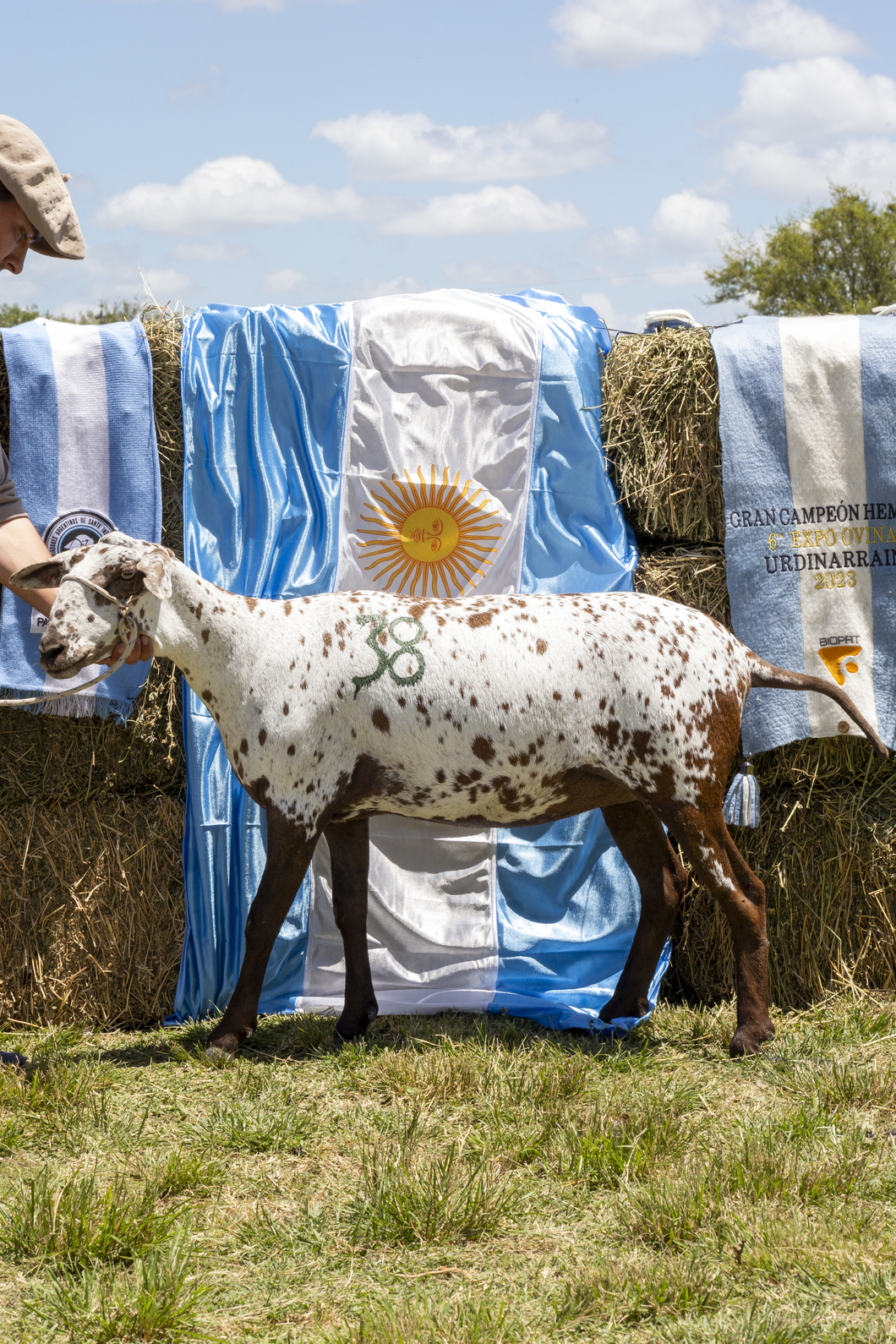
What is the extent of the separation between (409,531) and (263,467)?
2.31 feet

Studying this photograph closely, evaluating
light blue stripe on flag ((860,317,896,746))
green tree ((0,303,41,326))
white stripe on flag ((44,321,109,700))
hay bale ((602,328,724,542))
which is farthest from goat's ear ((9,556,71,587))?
green tree ((0,303,41,326))

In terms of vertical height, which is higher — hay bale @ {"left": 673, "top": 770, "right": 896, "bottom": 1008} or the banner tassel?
the banner tassel

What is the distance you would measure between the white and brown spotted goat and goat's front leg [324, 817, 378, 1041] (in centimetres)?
26

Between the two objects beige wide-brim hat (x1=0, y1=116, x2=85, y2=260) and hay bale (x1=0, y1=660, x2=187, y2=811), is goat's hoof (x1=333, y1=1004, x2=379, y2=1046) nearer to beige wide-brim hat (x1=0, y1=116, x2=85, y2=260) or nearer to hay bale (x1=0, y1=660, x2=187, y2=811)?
hay bale (x1=0, y1=660, x2=187, y2=811)

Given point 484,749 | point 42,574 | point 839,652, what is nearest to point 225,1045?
point 484,749

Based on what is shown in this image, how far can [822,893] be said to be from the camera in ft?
17.0

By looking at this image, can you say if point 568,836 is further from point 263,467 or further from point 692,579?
point 263,467

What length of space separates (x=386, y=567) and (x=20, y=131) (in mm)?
2235

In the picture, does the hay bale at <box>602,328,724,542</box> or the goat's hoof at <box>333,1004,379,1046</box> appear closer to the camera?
the goat's hoof at <box>333,1004,379,1046</box>

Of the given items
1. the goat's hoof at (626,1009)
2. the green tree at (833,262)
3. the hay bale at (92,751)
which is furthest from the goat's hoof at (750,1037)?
the green tree at (833,262)

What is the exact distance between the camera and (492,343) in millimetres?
5512

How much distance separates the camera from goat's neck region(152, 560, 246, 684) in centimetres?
452

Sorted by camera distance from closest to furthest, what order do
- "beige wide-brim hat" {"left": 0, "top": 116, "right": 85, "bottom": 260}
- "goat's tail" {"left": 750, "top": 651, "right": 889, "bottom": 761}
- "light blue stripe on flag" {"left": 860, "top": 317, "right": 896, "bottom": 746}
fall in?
"beige wide-brim hat" {"left": 0, "top": 116, "right": 85, "bottom": 260} < "goat's tail" {"left": 750, "top": 651, "right": 889, "bottom": 761} < "light blue stripe on flag" {"left": 860, "top": 317, "right": 896, "bottom": 746}

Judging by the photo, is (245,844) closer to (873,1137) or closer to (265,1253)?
(265,1253)
